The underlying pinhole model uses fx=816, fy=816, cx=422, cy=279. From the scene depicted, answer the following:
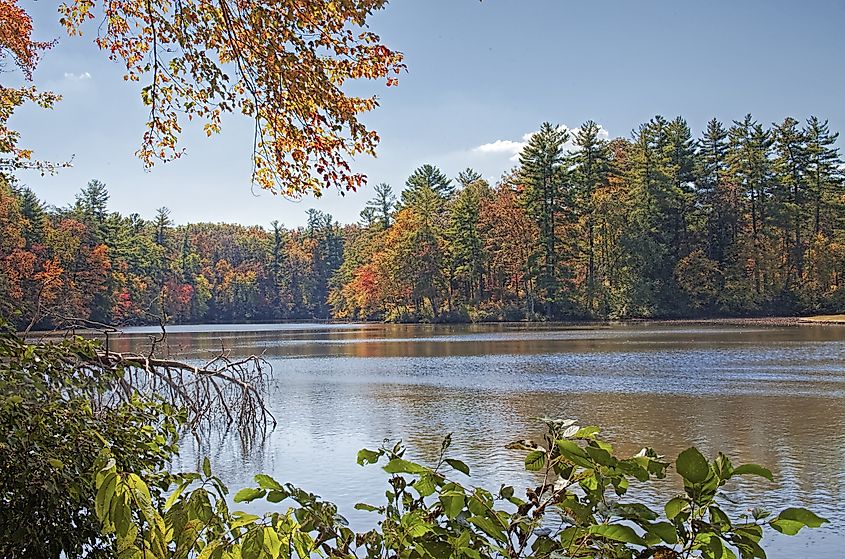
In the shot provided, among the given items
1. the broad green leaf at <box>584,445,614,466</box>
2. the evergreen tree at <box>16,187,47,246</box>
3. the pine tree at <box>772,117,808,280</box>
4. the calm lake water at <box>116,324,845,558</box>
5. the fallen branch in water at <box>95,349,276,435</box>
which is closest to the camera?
the broad green leaf at <box>584,445,614,466</box>

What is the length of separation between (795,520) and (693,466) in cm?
17

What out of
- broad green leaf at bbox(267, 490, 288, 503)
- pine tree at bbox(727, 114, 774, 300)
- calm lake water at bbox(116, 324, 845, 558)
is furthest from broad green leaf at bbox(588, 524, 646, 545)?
pine tree at bbox(727, 114, 774, 300)

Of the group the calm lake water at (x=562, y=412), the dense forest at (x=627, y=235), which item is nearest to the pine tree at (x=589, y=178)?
the dense forest at (x=627, y=235)

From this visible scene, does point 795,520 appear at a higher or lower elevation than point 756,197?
lower

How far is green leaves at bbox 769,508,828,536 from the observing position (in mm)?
1211

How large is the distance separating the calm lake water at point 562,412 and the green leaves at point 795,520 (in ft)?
17.1

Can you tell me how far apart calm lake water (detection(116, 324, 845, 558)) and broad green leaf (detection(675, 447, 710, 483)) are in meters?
5.29

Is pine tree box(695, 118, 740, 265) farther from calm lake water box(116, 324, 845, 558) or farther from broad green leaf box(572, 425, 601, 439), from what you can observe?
broad green leaf box(572, 425, 601, 439)

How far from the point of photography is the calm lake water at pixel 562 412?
8086 mm

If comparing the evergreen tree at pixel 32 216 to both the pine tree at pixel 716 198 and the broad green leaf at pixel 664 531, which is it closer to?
the pine tree at pixel 716 198

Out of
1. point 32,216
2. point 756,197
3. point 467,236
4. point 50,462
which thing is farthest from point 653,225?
point 50,462

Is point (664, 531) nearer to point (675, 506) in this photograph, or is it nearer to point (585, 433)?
point (675, 506)

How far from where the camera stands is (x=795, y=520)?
1.23m

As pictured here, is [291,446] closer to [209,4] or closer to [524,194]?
[209,4]
